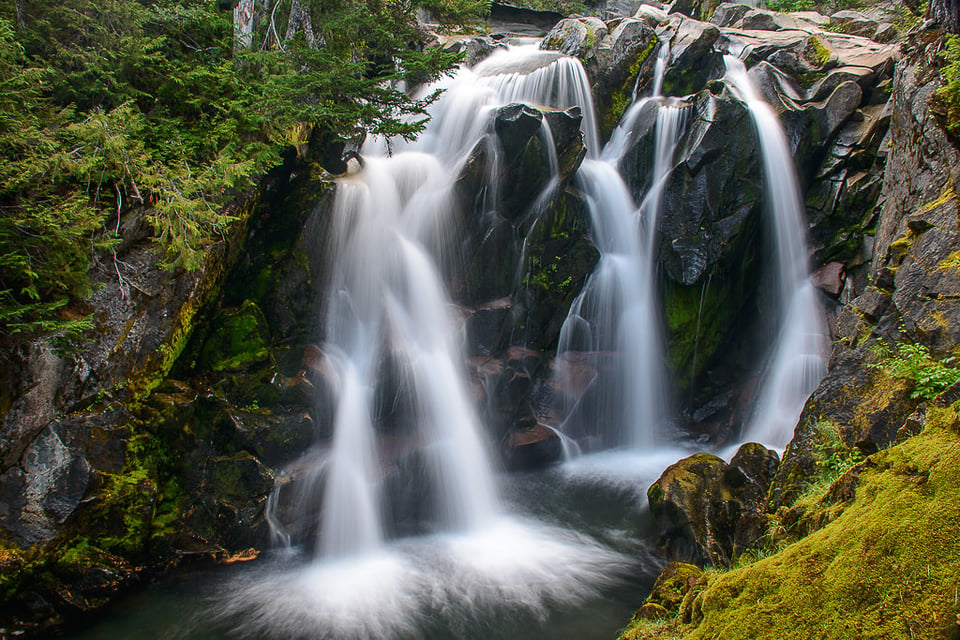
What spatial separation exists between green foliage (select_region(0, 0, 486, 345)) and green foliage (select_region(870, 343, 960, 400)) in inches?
320

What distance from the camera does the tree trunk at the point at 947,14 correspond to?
22.9 ft

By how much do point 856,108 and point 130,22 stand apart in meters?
15.8

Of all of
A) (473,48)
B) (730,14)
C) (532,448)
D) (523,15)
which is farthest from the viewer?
(523,15)

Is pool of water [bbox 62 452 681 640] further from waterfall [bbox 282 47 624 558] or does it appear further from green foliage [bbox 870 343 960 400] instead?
green foliage [bbox 870 343 960 400]

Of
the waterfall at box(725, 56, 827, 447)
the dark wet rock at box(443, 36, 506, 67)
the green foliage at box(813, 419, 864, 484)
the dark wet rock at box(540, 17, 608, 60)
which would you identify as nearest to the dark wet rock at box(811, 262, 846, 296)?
the waterfall at box(725, 56, 827, 447)

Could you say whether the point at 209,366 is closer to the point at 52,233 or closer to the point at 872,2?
the point at 52,233

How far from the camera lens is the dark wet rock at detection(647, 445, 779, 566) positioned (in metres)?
6.70

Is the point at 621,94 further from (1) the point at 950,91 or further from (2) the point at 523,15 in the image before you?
(2) the point at 523,15

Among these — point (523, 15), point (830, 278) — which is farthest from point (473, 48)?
point (830, 278)

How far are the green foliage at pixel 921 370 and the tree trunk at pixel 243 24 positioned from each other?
36.2 ft

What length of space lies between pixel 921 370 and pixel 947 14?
608 centimetres

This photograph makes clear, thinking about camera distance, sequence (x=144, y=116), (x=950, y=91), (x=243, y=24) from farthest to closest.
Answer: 1. (x=243, y=24)
2. (x=144, y=116)
3. (x=950, y=91)

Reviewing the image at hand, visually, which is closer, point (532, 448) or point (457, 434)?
point (457, 434)

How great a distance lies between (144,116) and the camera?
778cm
